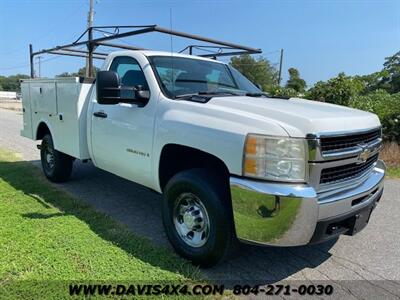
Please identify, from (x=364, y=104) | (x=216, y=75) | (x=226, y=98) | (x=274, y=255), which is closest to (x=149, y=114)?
(x=226, y=98)

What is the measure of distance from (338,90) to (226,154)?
8.75 metres

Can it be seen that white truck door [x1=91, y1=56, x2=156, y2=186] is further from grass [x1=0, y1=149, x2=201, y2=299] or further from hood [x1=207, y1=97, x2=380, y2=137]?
hood [x1=207, y1=97, x2=380, y2=137]

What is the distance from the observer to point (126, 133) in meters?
4.37

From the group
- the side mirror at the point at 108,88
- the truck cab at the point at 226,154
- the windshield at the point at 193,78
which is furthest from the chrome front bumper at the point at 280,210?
the side mirror at the point at 108,88

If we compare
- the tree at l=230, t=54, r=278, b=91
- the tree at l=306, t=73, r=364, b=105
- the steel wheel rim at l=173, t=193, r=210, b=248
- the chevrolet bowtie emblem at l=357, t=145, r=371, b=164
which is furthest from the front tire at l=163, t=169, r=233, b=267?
the tree at l=230, t=54, r=278, b=91

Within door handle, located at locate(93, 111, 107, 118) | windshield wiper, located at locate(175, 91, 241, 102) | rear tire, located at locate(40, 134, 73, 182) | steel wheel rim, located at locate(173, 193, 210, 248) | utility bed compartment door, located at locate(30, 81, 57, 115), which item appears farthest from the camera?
rear tire, located at locate(40, 134, 73, 182)

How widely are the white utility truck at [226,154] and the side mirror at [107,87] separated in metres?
0.01

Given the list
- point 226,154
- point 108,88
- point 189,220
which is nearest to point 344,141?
point 226,154

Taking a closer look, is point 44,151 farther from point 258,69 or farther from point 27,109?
point 258,69

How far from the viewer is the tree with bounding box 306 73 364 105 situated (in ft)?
35.4

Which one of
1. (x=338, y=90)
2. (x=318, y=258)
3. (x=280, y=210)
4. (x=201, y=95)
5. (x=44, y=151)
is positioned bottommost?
(x=318, y=258)

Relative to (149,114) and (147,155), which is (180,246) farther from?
(149,114)

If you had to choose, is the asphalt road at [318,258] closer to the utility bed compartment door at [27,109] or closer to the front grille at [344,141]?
the front grille at [344,141]

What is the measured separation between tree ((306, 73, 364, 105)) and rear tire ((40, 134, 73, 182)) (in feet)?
25.5
